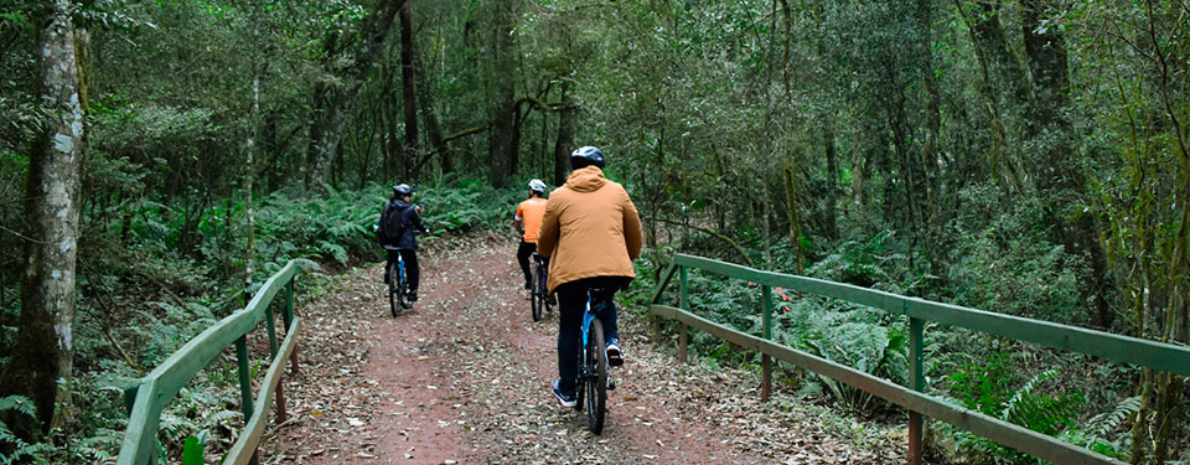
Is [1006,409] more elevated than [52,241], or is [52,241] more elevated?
[52,241]

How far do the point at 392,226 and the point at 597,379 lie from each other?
23.6ft

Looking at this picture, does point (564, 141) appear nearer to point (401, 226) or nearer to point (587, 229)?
point (401, 226)

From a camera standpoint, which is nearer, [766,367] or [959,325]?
[959,325]

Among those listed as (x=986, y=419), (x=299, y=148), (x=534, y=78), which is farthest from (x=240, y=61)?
(x=299, y=148)

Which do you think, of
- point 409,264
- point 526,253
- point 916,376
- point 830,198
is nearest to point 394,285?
point 409,264

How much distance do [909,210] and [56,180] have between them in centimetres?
1197

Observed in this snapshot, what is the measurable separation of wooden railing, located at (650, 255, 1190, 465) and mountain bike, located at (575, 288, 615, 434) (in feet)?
5.17

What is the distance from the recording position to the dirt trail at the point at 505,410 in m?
5.95

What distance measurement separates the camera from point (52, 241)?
24.3 ft

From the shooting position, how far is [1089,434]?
6020 mm

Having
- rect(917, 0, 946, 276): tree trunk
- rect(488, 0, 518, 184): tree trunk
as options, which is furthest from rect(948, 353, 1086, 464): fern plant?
rect(488, 0, 518, 184): tree trunk

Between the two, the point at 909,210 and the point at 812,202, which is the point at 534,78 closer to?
the point at 812,202

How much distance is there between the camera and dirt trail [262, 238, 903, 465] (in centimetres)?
595

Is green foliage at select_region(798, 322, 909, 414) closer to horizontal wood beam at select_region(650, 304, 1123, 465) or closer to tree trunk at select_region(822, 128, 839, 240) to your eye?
horizontal wood beam at select_region(650, 304, 1123, 465)
